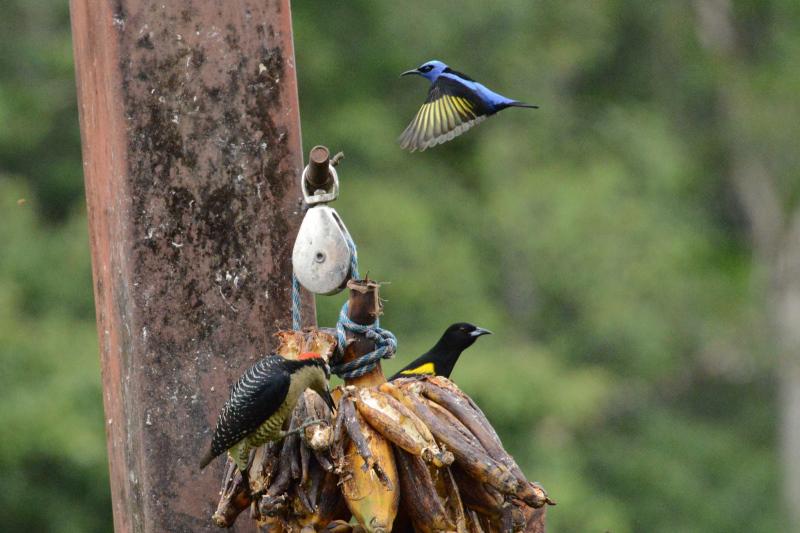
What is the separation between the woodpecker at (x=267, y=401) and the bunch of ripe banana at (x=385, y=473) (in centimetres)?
2

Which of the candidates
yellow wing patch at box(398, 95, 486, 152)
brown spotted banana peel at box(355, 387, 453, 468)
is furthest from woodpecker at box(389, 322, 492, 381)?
brown spotted banana peel at box(355, 387, 453, 468)

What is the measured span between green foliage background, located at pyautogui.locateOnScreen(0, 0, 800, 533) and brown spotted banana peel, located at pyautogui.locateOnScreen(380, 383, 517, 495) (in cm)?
718

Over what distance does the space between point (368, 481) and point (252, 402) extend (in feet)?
0.97

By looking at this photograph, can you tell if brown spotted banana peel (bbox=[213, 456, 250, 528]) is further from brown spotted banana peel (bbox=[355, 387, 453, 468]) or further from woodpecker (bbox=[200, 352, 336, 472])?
brown spotted banana peel (bbox=[355, 387, 453, 468])

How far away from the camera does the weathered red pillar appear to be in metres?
2.39

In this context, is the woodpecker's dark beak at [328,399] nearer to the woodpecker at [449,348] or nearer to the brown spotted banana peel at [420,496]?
the brown spotted banana peel at [420,496]

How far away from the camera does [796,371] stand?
52.3 ft

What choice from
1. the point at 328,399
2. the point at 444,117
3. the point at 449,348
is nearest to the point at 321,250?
the point at 328,399

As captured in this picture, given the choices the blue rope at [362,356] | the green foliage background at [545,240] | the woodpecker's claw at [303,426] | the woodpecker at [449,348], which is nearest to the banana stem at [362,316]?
the blue rope at [362,356]

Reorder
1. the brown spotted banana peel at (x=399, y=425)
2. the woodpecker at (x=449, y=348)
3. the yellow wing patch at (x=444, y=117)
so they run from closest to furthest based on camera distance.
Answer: the brown spotted banana peel at (x=399, y=425)
the yellow wing patch at (x=444, y=117)
the woodpecker at (x=449, y=348)

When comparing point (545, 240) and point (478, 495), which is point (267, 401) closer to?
point (478, 495)

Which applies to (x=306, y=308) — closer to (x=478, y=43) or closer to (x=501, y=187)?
(x=501, y=187)

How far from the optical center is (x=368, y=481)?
6.29 feet

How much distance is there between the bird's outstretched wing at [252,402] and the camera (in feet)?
6.71
